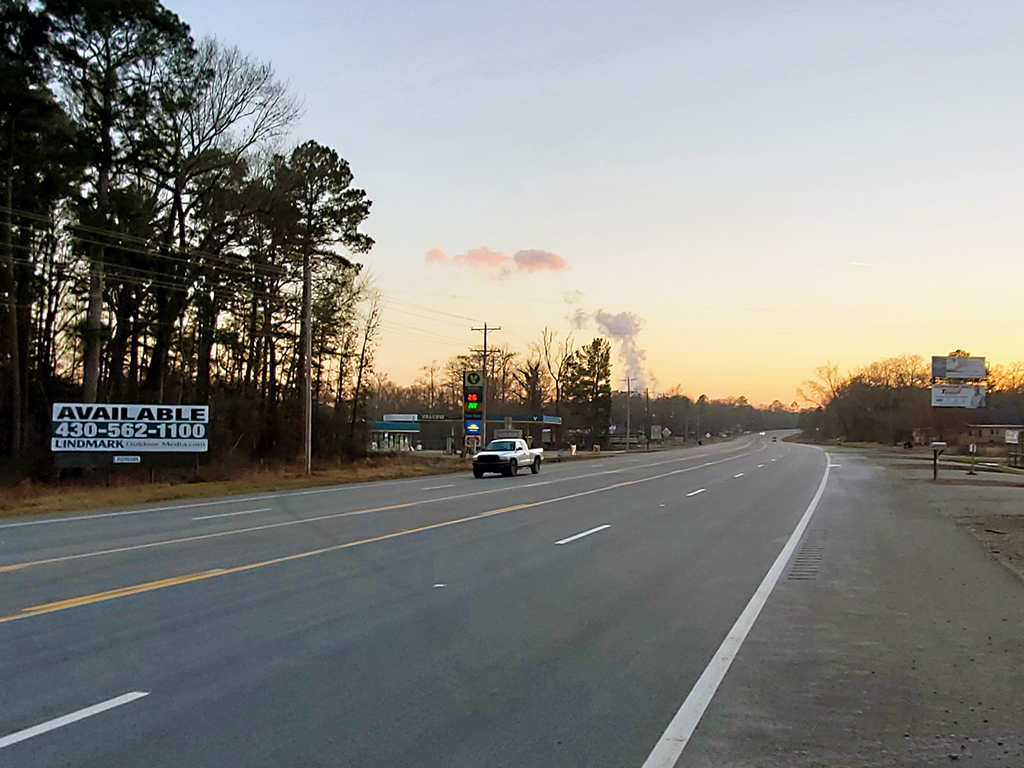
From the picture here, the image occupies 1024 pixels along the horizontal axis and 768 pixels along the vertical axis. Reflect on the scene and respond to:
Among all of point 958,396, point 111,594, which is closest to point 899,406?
point 958,396

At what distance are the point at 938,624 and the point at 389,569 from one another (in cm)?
702

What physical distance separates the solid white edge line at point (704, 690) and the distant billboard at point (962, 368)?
40.8 m

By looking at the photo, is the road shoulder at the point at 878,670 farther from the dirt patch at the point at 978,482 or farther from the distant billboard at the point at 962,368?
the distant billboard at the point at 962,368

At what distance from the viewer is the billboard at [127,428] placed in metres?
30.2

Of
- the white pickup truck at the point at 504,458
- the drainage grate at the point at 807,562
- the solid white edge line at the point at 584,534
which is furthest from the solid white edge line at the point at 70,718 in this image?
the white pickup truck at the point at 504,458

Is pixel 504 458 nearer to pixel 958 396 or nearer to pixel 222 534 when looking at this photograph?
pixel 222 534

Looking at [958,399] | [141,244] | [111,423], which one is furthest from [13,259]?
[958,399]

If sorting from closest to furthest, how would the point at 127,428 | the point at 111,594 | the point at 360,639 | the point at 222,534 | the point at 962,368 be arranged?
the point at 360,639, the point at 111,594, the point at 222,534, the point at 127,428, the point at 962,368

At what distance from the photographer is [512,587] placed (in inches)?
440

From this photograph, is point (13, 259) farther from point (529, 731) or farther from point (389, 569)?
point (529, 731)

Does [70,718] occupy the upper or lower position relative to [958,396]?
lower

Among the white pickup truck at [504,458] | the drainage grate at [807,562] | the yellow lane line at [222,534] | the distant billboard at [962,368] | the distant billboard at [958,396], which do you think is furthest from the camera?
the distant billboard at [958,396]

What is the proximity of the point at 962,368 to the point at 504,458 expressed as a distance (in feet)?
88.0

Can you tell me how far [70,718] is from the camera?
581cm
